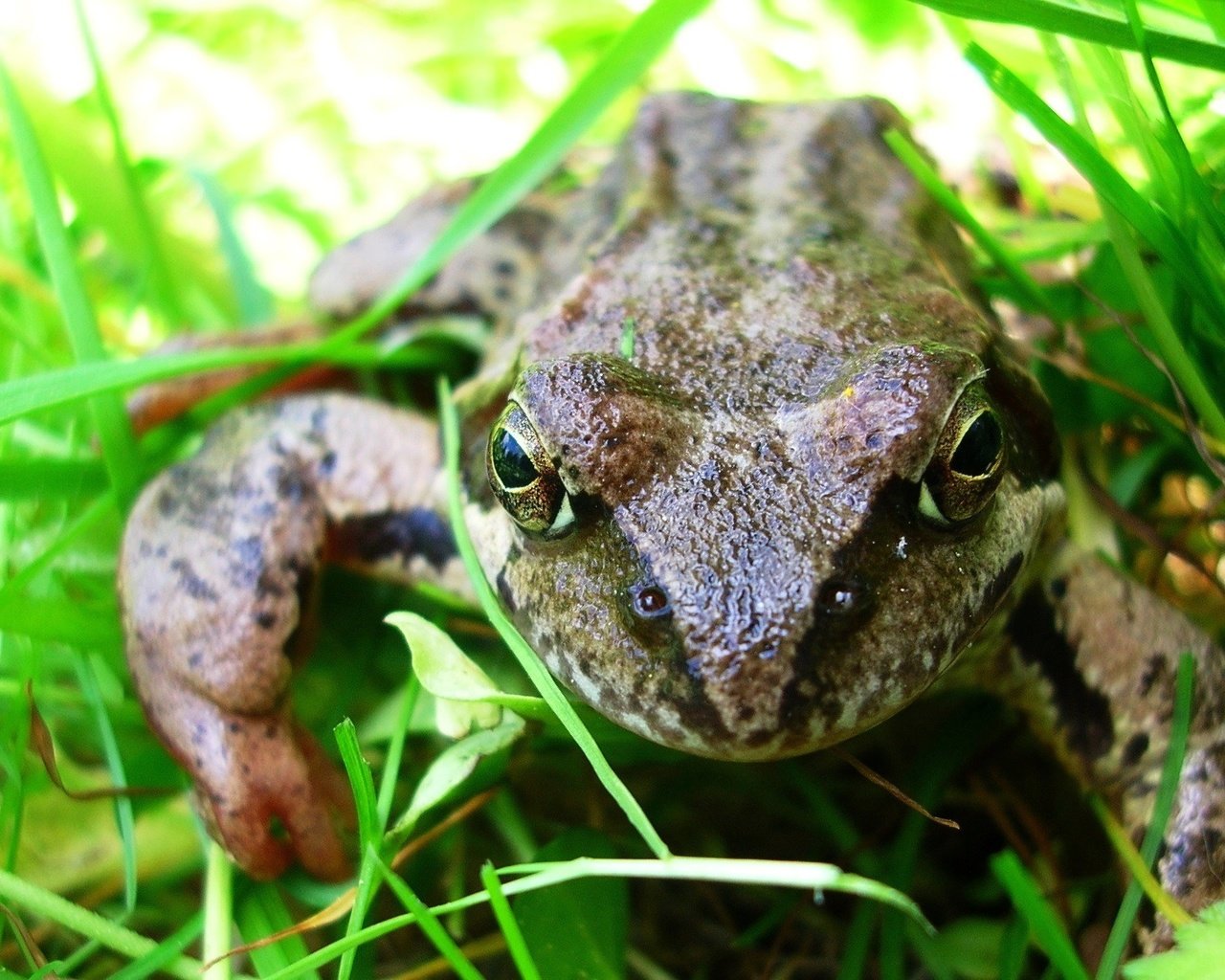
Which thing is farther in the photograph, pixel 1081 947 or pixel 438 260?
pixel 438 260

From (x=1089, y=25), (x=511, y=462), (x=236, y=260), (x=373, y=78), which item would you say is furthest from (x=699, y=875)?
(x=373, y=78)

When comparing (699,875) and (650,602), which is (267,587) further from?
(699,875)

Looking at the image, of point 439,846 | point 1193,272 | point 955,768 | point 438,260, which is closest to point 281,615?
point 439,846

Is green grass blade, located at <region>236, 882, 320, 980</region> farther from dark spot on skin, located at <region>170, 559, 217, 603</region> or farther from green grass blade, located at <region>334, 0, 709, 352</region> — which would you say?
green grass blade, located at <region>334, 0, 709, 352</region>

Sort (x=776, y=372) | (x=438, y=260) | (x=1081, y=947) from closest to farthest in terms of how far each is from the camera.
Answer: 1. (x=776, y=372)
2. (x=1081, y=947)
3. (x=438, y=260)

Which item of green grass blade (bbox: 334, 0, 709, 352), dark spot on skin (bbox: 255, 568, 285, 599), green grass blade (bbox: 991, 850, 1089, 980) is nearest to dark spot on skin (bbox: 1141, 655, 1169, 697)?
→ green grass blade (bbox: 991, 850, 1089, 980)

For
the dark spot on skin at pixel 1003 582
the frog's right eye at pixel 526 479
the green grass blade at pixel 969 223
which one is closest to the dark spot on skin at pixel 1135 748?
the dark spot on skin at pixel 1003 582

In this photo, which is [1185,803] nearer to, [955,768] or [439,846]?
[955,768]
